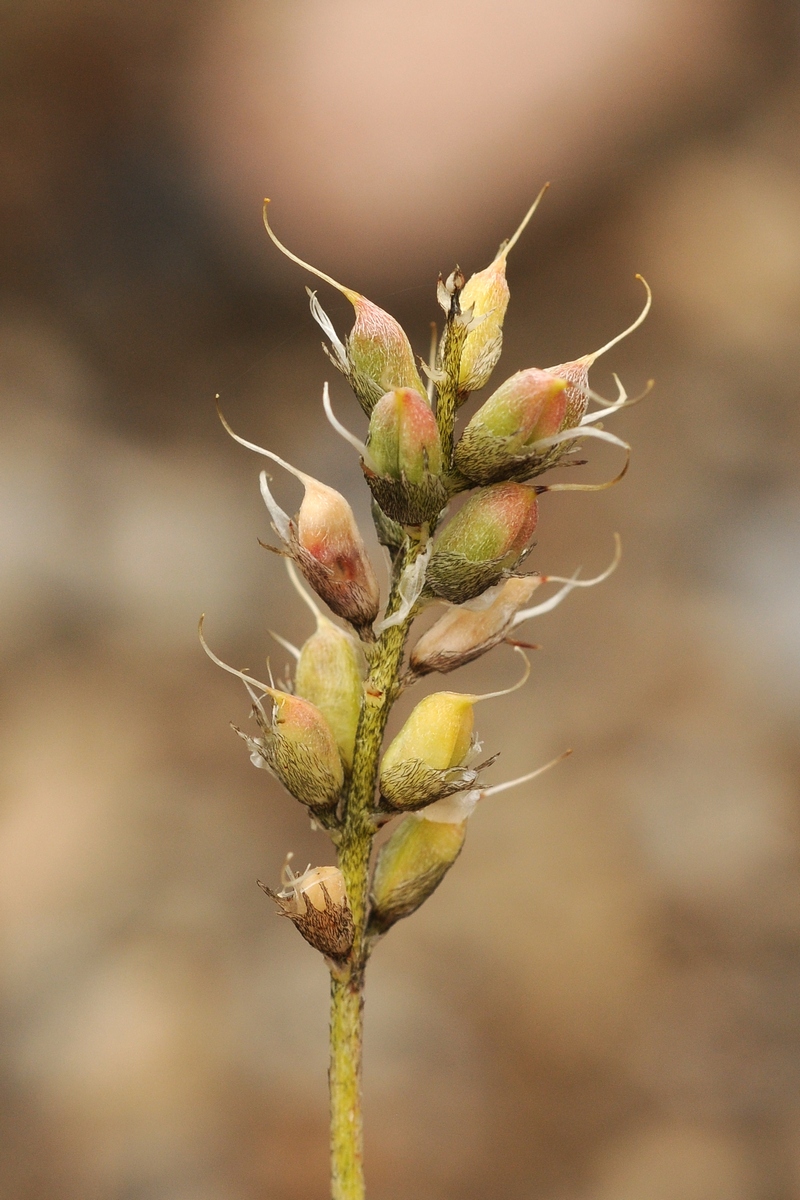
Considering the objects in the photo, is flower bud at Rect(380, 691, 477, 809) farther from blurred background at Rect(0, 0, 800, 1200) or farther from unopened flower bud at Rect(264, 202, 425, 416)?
blurred background at Rect(0, 0, 800, 1200)

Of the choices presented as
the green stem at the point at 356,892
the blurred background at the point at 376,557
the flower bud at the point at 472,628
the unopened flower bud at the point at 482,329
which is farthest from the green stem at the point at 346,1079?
the blurred background at the point at 376,557

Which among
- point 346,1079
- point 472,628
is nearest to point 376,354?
point 472,628

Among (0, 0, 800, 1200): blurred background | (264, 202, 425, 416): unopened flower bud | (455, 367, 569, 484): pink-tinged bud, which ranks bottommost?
(0, 0, 800, 1200): blurred background

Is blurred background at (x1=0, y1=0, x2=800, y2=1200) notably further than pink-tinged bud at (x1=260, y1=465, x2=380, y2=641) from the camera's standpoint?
Yes

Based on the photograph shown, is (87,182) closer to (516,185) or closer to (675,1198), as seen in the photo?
(516,185)

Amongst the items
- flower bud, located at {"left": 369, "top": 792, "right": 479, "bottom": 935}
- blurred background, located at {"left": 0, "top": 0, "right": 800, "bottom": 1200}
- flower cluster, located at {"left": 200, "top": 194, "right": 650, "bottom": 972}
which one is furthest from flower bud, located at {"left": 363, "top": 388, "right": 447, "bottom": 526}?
blurred background, located at {"left": 0, "top": 0, "right": 800, "bottom": 1200}

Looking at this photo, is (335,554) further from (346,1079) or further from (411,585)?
(346,1079)

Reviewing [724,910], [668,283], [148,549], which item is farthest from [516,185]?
[724,910]
